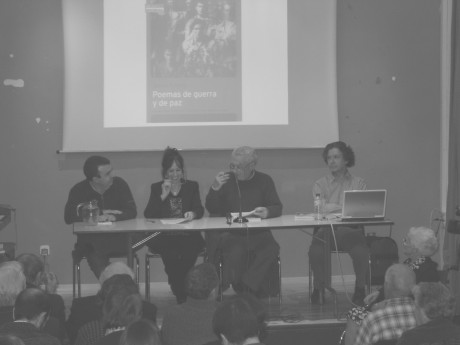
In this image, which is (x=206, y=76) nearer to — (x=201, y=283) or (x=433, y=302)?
(x=201, y=283)

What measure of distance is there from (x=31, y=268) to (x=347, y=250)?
241 centimetres

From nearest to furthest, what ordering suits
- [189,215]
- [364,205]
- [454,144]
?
[364,205], [189,215], [454,144]

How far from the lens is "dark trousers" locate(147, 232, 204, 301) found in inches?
211

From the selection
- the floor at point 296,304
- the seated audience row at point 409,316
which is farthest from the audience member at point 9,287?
the floor at point 296,304

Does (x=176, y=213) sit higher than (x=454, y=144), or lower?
lower

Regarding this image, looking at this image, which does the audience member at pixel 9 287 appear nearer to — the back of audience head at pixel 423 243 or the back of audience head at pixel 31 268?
the back of audience head at pixel 31 268

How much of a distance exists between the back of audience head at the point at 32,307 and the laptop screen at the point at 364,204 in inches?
101

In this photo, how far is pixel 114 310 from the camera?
2.81 metres

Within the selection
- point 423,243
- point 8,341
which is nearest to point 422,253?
point 423,243

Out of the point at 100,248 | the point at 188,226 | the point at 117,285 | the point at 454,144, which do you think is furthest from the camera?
the point at 454,144

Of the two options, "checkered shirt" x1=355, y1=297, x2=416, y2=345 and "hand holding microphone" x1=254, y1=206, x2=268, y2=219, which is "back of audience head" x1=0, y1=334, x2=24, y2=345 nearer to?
"checkered shirt" x1=355, y1=297, x2=416, y2=345

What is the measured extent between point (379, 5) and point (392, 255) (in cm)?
232

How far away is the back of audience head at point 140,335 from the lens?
86.7 inches

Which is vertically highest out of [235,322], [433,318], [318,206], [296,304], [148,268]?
[318,206]
